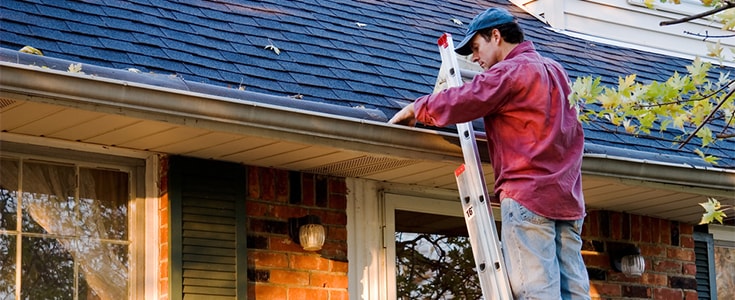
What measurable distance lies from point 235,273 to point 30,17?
58.7 inches

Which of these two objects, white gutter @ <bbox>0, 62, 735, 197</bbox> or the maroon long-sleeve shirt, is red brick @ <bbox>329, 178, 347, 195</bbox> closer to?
white gutter @ <bbox>0, 62, 735, 197</bbox>

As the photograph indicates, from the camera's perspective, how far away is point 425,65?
294 inches

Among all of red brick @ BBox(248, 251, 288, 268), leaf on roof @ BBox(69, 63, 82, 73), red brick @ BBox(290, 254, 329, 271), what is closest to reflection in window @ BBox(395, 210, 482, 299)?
red brick @ BBox(290, 254, 329, 271)

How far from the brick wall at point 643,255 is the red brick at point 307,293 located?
190 cm

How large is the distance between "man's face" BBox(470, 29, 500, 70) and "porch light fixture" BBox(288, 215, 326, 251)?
125 centimetres

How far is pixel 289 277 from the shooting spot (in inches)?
258

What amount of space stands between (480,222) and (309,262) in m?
1.38

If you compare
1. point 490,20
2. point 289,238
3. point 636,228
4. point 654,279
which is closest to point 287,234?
point 289,238

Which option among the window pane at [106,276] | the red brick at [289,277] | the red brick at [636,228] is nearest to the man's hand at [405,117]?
the red brick at [289,277]

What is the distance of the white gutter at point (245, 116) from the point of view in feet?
16.6

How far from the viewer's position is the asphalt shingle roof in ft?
19.4

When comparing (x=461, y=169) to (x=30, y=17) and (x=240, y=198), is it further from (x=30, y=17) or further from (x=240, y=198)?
(x=30, y=17)

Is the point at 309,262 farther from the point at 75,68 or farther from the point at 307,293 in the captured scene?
the point at 75,68

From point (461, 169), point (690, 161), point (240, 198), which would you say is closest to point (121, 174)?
point (240, 198)
